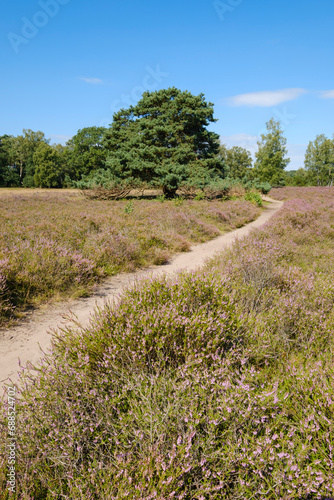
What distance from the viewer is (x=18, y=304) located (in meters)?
5.30

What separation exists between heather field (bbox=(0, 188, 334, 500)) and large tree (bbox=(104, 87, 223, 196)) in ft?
69.7

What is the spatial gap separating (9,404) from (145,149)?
24406 millimetres

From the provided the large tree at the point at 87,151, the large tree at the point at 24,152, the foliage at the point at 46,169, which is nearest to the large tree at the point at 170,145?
the large tree at the point at 87,151

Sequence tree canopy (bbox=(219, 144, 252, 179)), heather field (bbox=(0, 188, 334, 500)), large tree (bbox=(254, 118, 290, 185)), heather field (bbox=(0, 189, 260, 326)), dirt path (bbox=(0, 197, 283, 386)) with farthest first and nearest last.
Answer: tree canopy (bbox=(219, 144, 252, 179)) < large tree (bbox=(254, 118, 290, 185)) < heather field (bbox=(0, 189, 260, 326)) < dirt path (bbox=(0, 197, 283, 386)) < heather field (bbox=(0, 188, 334, 500))

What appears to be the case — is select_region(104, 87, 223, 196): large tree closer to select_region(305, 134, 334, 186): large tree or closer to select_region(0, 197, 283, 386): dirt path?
select_region(0, 197, 283, 386): dirt path

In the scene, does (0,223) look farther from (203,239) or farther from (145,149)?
(145,149)

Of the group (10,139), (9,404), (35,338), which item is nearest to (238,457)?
(9,404)

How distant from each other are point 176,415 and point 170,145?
2740 cm

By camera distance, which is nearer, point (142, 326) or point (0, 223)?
point (142, 326)

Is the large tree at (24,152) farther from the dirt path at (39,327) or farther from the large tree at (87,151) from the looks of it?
the dirt path at (39,327)

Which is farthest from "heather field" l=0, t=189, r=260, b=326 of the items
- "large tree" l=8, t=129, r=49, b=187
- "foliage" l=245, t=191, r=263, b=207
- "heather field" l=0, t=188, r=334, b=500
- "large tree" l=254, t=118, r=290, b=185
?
"large tree" l=8, t=129, r=49, b=187

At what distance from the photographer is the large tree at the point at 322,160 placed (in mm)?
68750

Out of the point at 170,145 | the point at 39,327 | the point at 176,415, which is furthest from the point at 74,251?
the point at 170,145

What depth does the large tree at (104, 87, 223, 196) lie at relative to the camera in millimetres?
24656
